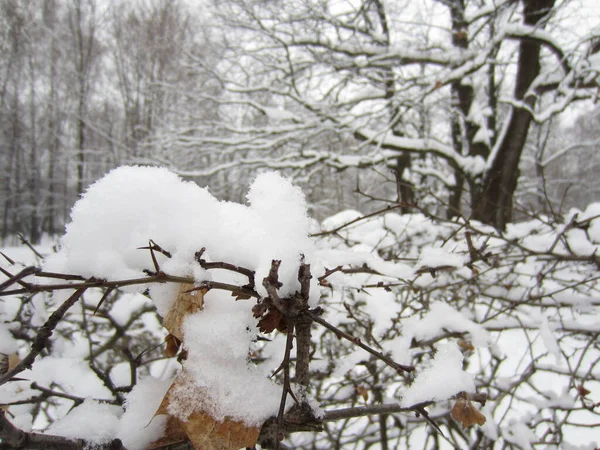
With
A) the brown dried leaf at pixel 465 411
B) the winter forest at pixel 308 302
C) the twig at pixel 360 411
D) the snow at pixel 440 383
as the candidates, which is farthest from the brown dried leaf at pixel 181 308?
the brown dried leaf at pixel 465 411

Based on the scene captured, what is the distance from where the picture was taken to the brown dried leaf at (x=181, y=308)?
514mm

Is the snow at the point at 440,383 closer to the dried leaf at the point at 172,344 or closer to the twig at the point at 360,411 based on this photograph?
the twig at the point at 360,411

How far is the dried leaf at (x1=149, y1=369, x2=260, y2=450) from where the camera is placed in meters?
0.49

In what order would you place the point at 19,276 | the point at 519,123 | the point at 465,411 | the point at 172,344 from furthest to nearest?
the point at 519,123, the point at 465,411, the point at 172,344, the point at 19,276

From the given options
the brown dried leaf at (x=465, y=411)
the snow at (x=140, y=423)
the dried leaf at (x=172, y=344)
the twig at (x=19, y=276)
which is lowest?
the brown dried leaf at (x=465, y=411)

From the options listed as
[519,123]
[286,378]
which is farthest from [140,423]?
→ [519,123]

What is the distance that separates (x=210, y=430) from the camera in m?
0.49

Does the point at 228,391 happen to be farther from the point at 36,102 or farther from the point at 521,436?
the point at 36,102

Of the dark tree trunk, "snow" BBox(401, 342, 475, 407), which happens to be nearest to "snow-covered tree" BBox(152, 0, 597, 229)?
the dark tree trunk

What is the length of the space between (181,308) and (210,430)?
6.8 inches

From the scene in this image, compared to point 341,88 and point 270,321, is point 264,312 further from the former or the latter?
point 341,88

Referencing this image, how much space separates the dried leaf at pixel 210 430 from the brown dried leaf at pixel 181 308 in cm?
7

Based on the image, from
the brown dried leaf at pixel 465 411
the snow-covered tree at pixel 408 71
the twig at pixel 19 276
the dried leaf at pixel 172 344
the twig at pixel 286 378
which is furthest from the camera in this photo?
the snow-covered tree at pixel 408 71

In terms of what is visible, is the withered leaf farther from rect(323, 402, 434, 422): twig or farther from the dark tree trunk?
the dark tree trunk
